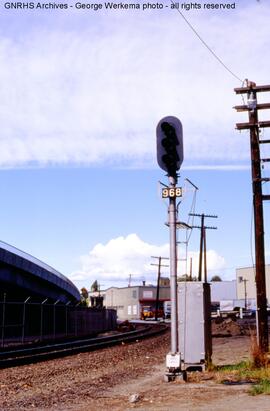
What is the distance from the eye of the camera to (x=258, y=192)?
17.2m

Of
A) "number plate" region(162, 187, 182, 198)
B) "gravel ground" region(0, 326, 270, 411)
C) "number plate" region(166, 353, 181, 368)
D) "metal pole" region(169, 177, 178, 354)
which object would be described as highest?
"number plate" region(162, 187, 182, 198)

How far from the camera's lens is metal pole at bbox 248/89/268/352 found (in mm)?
16375

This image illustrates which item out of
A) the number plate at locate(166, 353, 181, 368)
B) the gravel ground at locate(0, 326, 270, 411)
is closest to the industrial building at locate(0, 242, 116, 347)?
the gravel ground at locate(0, 326, 270, 411)

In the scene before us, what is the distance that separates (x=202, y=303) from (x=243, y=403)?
5.14 m

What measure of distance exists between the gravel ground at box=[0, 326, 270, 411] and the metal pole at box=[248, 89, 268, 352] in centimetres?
170

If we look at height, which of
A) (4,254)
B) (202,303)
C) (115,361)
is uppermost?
(4,254)

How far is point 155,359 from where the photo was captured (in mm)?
19766

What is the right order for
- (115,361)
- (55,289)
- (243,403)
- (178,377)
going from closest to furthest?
(243,403) < (178,377) < (115,361) < (55,289)

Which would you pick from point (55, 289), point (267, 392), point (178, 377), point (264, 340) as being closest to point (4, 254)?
point (55, 289)

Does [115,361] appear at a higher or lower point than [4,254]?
lower

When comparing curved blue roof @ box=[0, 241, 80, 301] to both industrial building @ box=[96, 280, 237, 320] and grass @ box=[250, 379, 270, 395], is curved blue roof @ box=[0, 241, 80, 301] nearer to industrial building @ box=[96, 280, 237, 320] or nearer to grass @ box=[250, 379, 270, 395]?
grass @ box=[250, 379, 270, 395]

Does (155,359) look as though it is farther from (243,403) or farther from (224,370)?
(243,403)

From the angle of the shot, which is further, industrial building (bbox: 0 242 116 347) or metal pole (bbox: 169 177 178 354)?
industrial building (bbox: 0 242 116 347)

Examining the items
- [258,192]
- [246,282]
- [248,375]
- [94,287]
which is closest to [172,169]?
[248,375]
